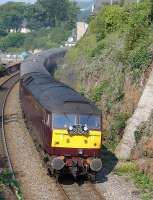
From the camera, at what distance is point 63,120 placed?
62.0 feet

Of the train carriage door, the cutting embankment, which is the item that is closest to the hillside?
the cutting embankment

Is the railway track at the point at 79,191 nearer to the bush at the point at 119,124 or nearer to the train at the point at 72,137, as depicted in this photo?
the train at the point at 72,137

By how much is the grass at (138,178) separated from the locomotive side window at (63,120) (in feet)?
10.7

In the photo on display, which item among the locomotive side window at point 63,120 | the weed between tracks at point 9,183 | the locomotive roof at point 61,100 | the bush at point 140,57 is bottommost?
the weed between tracks at point 9,183

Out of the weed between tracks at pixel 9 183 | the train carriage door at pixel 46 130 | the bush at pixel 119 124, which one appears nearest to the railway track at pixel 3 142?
the weed between tracks at pixel 9 183

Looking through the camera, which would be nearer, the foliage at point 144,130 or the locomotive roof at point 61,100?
the locomotive roof at point 61,100

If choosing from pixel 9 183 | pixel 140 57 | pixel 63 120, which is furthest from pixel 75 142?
pixel 140 57

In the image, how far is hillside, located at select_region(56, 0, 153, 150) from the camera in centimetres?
2422

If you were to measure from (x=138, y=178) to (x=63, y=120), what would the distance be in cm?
366

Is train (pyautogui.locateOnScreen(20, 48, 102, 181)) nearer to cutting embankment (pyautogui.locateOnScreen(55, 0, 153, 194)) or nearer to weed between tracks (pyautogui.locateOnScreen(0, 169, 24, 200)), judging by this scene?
weed between tracks (pyautogui.locateOnScreen(0, 169, 24, 200))

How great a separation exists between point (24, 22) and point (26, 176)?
17764 cm

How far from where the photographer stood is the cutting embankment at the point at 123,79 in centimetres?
2219

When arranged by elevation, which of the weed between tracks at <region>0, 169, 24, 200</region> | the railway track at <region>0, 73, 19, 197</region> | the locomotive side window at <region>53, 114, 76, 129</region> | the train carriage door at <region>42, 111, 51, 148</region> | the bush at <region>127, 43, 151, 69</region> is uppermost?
the bush at <region>127, 43, 151, 69</region>

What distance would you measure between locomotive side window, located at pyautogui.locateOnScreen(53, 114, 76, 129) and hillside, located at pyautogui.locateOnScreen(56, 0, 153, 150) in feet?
15.9
